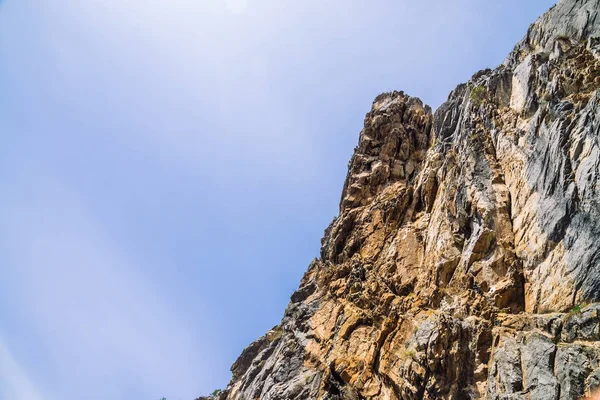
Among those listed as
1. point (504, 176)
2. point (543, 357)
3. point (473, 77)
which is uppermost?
point (473, 77)

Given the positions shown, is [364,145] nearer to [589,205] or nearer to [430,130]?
[430,130]

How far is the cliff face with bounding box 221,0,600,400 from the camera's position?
16370 mm

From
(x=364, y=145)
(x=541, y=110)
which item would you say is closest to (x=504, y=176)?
(x=541, y=110)

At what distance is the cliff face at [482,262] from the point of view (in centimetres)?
1637

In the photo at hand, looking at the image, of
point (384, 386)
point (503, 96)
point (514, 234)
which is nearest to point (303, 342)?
point (384, 386)

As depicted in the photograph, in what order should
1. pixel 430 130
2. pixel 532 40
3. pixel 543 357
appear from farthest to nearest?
1. pixel 430 130
2. pixel 532 40
3. pixel 543 357

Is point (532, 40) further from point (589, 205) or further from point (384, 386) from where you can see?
point (384, 386)

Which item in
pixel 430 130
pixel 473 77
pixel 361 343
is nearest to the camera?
pixel 361 343

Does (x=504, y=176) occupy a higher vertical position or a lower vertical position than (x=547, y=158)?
higher

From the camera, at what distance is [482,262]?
21672 millimetres

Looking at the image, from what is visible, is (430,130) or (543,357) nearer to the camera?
(543,357)

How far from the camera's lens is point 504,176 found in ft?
81.5

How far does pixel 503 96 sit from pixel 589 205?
1517cm

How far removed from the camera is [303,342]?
107 feet
